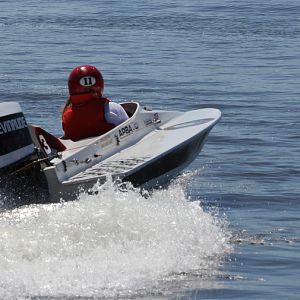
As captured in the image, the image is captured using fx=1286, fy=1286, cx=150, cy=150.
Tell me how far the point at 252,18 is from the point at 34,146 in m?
21.6

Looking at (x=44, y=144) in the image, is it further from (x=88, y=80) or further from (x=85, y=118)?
(x=88, y=80)

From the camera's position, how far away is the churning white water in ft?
30.3

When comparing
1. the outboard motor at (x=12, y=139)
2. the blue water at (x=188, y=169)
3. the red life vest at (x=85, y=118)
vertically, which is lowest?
the blue water at (x=188, y=169)

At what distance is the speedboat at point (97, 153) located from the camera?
11312 millimetres

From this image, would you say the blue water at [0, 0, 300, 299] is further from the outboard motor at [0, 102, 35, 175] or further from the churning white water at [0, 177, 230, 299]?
the outboard motor at [0, 102, 35, 175]

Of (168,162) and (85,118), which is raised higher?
(85,118)

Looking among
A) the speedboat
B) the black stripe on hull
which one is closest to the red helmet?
the speedboat

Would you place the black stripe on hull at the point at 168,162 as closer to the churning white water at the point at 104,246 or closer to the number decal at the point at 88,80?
the churning white water at the point at 104,246

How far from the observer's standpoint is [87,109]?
13.4 metres

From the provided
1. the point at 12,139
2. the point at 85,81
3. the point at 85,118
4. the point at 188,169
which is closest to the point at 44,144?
the point at 12,139

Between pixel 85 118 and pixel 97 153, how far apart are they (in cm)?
74

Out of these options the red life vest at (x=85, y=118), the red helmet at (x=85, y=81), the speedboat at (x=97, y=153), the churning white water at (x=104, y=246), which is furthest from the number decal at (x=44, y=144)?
the red helmet at (x=85, y=81)

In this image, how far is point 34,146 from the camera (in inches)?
458

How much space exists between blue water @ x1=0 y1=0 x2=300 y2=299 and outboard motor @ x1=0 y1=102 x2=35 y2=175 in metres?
0.54
